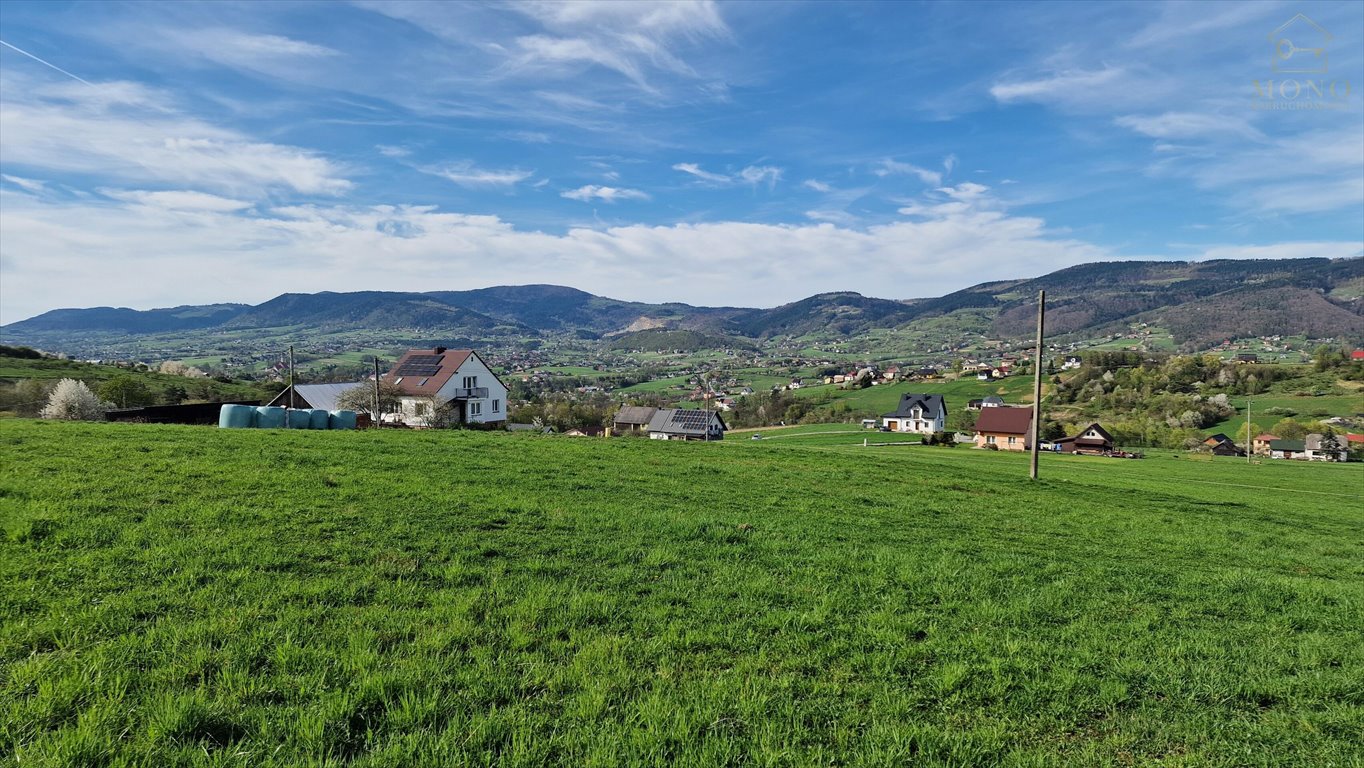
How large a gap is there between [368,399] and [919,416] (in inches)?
3433

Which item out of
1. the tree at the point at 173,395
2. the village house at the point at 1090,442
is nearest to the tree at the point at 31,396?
the tree at the point at 173,395

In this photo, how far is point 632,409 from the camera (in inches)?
3588

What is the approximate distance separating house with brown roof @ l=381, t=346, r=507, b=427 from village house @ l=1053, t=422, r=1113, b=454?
69.4 m

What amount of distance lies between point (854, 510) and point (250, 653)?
12378mm

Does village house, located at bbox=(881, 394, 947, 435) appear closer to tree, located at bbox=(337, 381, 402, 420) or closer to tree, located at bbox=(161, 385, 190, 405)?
tree, located at bbox=(337, 381, 402, 420)

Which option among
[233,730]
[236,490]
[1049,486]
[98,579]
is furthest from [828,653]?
[1049,486]

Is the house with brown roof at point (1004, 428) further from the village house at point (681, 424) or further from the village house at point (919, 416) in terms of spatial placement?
the village house at point (681, 424)

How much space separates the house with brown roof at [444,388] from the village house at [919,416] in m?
71.0

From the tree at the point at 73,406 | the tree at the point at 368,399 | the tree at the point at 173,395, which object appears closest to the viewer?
the tree at the point at 73,406

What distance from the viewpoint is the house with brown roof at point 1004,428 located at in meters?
75.9

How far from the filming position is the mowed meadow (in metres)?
4.34

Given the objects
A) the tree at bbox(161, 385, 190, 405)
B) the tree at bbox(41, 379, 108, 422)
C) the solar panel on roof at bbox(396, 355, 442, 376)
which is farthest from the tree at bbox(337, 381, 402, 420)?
the tree at bbox(161, 385, 190, 405)

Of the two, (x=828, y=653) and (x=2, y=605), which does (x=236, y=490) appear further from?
(x=828, y=653)

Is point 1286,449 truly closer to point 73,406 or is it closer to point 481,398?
point 481,398
